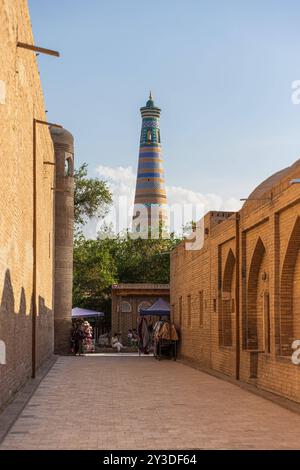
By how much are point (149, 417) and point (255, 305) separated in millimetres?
7138

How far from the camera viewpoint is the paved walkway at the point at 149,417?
9164 millimetres

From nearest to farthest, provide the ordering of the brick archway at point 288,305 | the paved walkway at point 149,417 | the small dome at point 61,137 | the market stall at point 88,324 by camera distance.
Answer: the paved walkway at point 149,417
the brick archway at point 288,305
the small dome at point 61,137
the market stall at point 88,324

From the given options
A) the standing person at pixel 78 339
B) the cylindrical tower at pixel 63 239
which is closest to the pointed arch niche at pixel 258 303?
the standing person at pixel 78 339

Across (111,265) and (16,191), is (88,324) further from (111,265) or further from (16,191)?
(16,191)

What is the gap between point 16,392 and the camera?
14.1 meters

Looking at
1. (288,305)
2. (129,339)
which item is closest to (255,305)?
(288,305)

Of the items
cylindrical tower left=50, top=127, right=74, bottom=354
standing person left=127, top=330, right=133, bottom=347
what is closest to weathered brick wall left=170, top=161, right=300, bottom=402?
cylindrical tower left=50, top=127, right=74, bottom=354

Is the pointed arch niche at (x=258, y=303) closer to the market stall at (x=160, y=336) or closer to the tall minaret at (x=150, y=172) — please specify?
the market stall at (x=160, y=336)

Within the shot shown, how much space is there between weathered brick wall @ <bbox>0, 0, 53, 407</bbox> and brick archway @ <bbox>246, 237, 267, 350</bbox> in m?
4.82

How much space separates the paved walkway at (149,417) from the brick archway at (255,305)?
1195mm

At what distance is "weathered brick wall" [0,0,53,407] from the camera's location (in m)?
11.8

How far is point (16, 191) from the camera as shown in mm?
13609

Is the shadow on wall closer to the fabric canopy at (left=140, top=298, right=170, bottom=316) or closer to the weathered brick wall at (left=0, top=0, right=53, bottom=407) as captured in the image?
the weathered brick wall at (left=0, top=0, right=53, bottom=407)

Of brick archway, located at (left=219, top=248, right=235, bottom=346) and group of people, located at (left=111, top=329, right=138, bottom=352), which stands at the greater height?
brick archway, located at (left=219, top=248, right=235, bottom=346)
